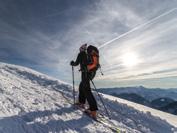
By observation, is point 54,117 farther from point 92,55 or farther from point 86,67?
point 92,55

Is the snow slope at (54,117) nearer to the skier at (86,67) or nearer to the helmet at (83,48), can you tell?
the skier at (86,67)

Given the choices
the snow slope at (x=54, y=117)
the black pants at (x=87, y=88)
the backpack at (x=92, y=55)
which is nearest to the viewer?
the snow slope at (x=54, y=117)

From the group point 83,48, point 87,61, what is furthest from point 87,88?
point 83,48

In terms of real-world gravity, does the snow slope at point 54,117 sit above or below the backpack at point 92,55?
below

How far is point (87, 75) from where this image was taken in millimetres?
11023

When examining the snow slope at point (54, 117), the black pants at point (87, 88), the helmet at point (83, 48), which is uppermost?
the helmet at point (83, 48)

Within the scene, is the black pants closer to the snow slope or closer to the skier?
the skier

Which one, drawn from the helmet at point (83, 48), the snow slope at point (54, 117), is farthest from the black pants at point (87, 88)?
the helmet at point (83, 48)

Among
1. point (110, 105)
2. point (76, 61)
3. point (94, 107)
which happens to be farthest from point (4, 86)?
point (110, 105)

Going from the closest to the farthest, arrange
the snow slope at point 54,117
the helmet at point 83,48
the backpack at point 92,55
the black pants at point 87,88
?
the snow slope at point 54,117 < the black pants at point 87,88 < the backpack at point 92,55 < the helmet at point 83,48

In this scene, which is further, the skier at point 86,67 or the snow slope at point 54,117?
the skier at point 86,67

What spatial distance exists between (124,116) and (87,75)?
3123 millimetres

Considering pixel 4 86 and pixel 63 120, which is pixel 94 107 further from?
pixel 4 86

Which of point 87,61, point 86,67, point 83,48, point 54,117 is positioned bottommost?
point 54,117
